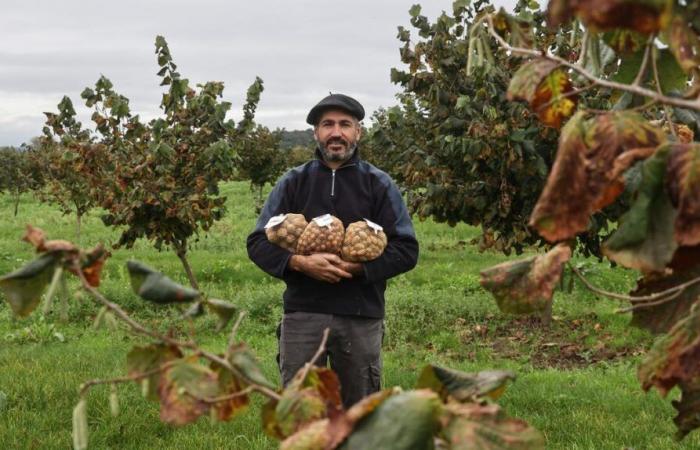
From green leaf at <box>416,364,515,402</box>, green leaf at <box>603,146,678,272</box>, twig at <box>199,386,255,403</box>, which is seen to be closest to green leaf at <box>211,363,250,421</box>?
twig at <box>199,386,255,403</box>

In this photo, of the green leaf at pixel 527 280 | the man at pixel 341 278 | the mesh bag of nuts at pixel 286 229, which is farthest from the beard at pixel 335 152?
the green leaf at pixel 527 280

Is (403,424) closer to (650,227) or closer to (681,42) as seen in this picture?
(650,227)

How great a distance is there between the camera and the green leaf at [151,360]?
891mm

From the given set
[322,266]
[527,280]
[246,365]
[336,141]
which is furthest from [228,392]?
[336,141]

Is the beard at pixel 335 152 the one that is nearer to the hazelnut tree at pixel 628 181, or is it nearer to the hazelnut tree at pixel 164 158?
the hazelnut tree at pixel 628 181

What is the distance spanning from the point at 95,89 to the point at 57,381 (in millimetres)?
3790

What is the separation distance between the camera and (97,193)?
335 inches

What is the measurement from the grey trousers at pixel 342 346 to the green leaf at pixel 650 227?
9.43ft

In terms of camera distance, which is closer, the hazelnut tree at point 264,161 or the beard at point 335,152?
the beard at point 335,152

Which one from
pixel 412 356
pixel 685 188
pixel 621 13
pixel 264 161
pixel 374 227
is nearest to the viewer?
pixel 621 13

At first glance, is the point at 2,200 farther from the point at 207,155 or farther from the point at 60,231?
the point at 207,155

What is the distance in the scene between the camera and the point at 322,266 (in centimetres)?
331

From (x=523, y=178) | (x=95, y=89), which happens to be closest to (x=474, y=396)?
(x=523, y=178)

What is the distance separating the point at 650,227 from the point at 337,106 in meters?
3.04
